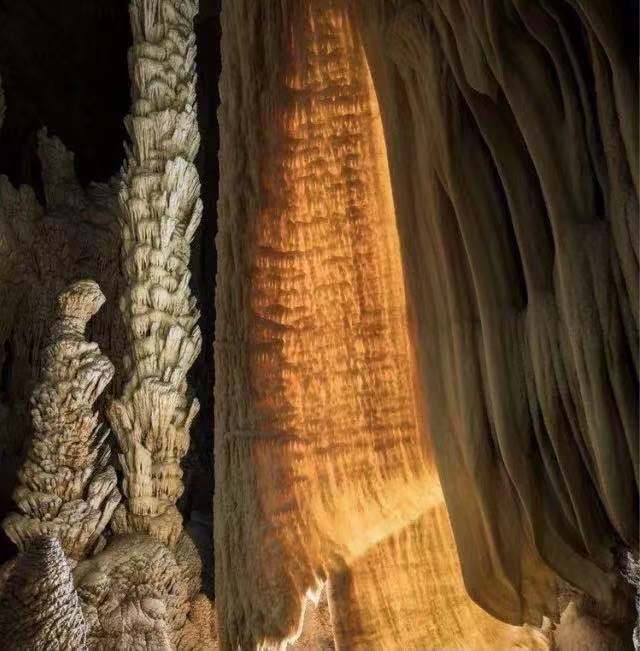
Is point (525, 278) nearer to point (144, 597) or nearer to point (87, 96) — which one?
point (144, 597)

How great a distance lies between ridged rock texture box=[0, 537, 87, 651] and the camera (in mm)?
1767

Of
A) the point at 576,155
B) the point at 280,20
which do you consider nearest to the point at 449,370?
the point at 576,155

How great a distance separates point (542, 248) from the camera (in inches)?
50.3

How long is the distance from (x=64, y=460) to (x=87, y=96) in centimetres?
182

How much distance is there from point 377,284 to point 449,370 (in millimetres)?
344

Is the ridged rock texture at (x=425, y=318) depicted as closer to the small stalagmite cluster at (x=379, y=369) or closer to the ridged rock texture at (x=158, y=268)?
the small stalagmite cluster at (x=379, y=369)

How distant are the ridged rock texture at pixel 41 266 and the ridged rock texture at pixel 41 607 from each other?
3.16 ft

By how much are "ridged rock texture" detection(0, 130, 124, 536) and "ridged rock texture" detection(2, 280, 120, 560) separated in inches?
16.7

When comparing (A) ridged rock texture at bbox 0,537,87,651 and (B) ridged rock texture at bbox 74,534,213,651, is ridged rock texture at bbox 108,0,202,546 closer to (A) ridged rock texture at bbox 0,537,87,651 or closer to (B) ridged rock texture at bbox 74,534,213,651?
(B) ridged rock texture at bbox 74,534,213,651

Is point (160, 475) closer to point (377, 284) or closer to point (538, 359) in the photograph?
point (377, 284)

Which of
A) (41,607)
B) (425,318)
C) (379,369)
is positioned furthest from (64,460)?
(425,318)

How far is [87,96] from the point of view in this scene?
350 centimetres

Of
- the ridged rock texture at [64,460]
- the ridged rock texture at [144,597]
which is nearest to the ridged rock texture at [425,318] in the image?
the ridged rock texture at [144,597]

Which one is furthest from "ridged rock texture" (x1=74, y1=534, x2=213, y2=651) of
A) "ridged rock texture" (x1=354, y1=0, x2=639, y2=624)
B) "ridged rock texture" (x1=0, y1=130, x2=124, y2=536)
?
"ridged rock texture" (x1=354, y1=0, x2=639, y2=624)
